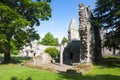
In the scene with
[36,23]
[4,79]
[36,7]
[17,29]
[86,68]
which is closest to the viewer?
[4,79]

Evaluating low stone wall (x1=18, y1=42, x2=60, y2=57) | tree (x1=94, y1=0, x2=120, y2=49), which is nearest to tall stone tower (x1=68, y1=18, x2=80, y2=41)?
low stone wall (x1=18, y1=42, x2=60, y2=57)

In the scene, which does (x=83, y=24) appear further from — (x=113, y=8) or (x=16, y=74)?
(x=16, y=74)

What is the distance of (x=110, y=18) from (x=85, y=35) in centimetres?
417

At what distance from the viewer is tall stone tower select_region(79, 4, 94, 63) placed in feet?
106

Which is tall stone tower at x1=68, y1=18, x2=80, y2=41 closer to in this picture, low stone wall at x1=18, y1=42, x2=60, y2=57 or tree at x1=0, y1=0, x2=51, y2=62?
low stone wall at x1=18, y1=42, x2=60, y2=57

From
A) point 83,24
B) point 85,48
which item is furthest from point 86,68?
point 83,24

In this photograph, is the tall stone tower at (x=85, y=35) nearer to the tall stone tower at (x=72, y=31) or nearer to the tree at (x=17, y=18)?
the tree at (x=17, y=18)

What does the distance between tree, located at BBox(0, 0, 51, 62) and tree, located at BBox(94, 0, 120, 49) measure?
766 cm

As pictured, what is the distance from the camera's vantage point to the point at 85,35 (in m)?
32.5

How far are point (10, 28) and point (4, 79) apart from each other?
947 centimetres

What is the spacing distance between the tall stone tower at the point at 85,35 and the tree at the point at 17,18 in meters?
4.89

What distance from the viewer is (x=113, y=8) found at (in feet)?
106

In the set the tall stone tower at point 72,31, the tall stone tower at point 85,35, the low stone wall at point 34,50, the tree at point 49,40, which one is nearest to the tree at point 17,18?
the tall stone tower at point 85,35

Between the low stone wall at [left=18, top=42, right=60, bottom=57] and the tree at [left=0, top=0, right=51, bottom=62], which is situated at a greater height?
the tree at [left=0, top=0, right=51, bottom=62]
